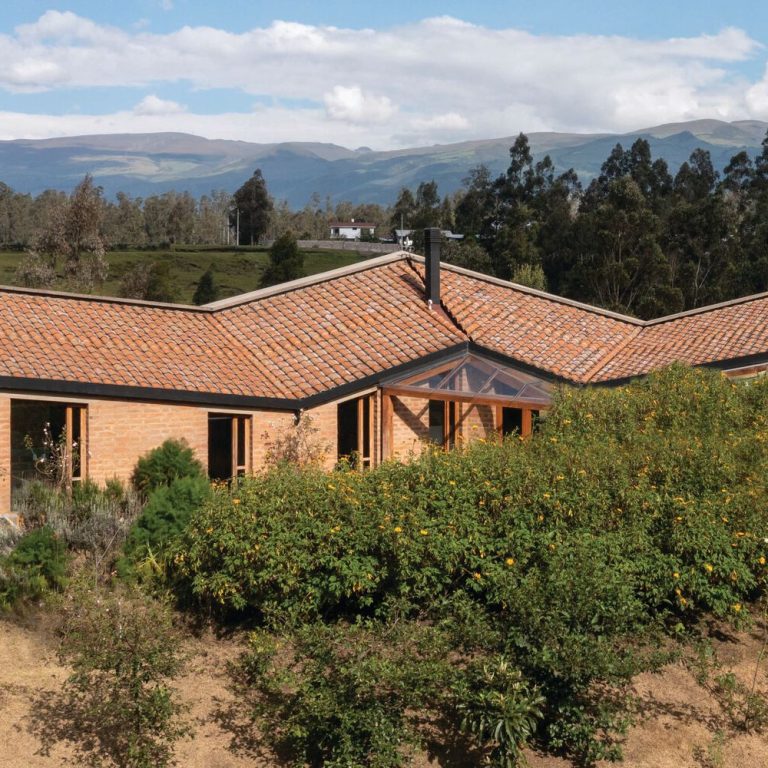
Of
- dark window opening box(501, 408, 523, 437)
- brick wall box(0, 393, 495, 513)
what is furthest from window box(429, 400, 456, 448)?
dark window opening box(501, 408, 523, 437)

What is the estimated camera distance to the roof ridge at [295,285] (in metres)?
20.3

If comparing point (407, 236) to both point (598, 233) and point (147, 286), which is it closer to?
point (598, 233)

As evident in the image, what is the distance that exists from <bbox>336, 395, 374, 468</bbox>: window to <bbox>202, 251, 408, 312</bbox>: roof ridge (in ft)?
10.6

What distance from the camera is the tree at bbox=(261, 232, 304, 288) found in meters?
58.1

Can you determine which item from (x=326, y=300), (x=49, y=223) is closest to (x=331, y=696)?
(x=326, y=300)

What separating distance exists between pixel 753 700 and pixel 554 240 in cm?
5188

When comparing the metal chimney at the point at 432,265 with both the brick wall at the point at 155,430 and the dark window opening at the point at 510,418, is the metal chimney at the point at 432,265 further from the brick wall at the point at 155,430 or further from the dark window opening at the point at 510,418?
the brick wall at the point at 155,430

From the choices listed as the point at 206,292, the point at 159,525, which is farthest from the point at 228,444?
the point at 206,292

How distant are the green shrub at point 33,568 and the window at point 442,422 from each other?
8393 mm

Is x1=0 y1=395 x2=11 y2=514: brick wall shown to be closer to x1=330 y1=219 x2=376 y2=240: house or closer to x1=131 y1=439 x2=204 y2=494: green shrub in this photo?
x1=131 y1=439 x2=204 y2=494: green shrub

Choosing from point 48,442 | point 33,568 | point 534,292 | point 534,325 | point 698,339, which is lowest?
point 33,568

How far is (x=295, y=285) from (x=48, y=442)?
721 cm

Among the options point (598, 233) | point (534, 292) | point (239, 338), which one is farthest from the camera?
point (598, 233)

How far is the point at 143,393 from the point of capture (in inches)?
627
